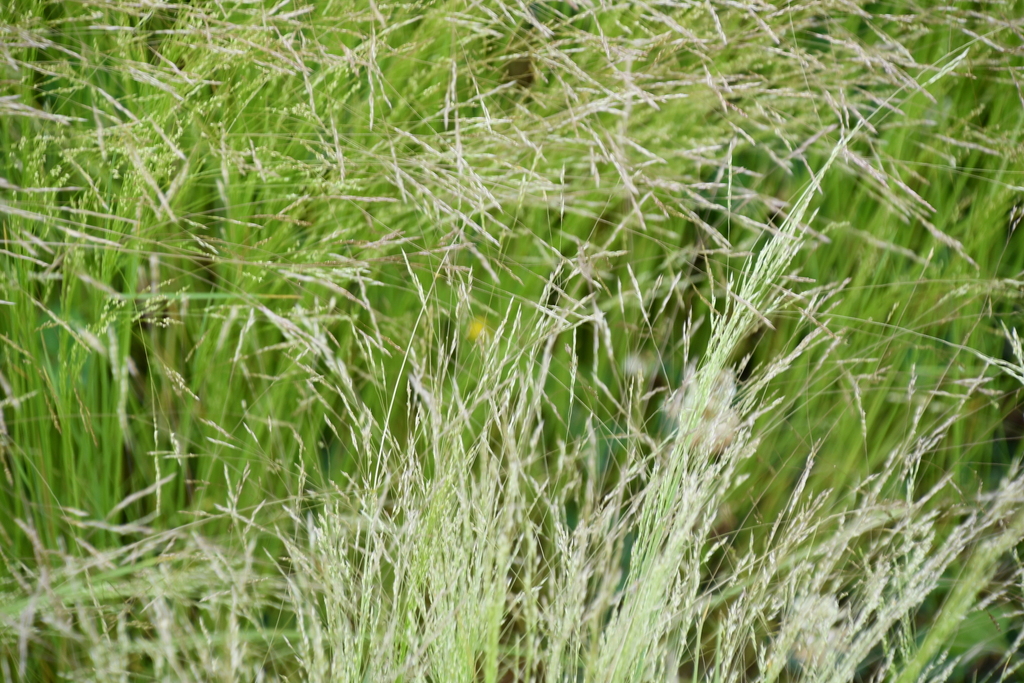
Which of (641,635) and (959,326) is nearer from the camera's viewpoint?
(641,635)

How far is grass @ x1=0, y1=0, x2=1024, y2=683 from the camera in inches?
39.1

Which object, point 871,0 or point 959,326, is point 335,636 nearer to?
point 959,326

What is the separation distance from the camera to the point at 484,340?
1.06 m

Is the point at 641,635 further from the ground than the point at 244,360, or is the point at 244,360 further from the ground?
the point at 244,360

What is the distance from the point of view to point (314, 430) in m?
1.23

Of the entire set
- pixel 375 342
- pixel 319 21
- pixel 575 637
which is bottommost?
pixel 575 637

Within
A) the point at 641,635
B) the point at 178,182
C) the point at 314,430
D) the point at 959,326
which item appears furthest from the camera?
the point at 959,326

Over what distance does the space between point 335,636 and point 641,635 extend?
0.36 meters

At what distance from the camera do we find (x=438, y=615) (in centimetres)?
95

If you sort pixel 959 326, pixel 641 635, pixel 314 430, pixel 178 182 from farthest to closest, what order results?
1. pixel 959 326
2. pixel 314 430
3. pixel 178 182
4. pixel 641 635

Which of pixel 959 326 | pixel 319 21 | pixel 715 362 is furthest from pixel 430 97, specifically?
pixel 959 326

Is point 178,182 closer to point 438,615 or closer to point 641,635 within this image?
point 438,615

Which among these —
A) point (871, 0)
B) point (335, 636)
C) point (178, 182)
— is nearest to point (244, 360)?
point (178, 182)

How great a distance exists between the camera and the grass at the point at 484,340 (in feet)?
3.26
